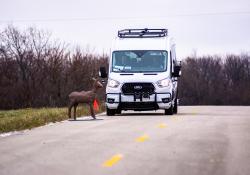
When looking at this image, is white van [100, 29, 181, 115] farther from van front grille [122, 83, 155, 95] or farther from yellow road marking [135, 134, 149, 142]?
yellow road marking [135, 134, 149, 142]

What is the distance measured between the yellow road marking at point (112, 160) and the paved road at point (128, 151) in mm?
10

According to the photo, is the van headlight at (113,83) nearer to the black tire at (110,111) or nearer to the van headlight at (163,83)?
the black tire at (110,111)

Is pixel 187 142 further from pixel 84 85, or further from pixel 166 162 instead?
pixel 84 85

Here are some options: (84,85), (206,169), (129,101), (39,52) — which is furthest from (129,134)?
(39,52)

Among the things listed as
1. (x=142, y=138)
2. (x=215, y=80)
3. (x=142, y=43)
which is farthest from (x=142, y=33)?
(x=215, y=80)

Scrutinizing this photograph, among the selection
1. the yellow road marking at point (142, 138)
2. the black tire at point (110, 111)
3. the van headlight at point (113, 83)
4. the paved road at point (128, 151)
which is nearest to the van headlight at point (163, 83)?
the van headlight at point (113, 83)

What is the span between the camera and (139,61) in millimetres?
27328

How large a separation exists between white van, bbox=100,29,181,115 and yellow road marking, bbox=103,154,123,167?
14.9 m

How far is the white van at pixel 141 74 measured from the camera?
87.0ft

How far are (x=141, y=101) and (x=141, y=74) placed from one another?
1.04 meters

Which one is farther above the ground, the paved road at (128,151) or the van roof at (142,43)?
the van roof at (142,43)

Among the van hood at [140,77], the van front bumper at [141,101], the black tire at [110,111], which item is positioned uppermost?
the van hood at [140,77]

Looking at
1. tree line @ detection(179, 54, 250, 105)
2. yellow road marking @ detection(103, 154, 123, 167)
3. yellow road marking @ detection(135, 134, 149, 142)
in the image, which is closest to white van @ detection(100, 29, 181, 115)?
yellow road marking @ detection(135, 134, 149, 142)

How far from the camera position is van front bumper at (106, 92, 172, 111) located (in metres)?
26.5
